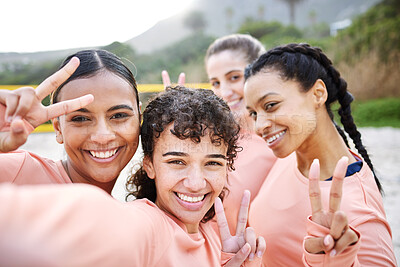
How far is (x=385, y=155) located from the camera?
7.95 meters

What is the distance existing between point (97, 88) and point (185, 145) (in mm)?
542

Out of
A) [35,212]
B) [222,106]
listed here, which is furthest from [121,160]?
[35,212]

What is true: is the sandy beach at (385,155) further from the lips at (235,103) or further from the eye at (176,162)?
the eye at (176,162)

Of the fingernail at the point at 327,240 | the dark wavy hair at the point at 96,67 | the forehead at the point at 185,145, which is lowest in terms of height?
the fingernail at the point at 327,240

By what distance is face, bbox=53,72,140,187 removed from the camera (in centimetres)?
161

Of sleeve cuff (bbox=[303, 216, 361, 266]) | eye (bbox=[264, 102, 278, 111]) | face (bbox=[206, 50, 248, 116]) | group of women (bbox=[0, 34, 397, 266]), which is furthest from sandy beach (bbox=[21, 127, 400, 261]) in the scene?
sleeve cuff (bbox=[303, 216, 361, 266])

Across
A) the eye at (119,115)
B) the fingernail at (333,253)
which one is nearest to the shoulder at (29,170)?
the eye at (119,115)

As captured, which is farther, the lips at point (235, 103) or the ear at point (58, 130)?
the lips at point (235, 103)

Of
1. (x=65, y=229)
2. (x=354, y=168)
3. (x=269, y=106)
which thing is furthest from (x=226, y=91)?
(x=65, y=229)

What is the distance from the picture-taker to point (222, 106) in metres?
1.70

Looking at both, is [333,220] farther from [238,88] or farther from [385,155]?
[385,155]

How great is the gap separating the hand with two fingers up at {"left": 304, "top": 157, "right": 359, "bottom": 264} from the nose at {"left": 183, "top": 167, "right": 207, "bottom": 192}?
47 cm

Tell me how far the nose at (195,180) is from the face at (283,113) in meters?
0.76

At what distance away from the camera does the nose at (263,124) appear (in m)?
2.06
